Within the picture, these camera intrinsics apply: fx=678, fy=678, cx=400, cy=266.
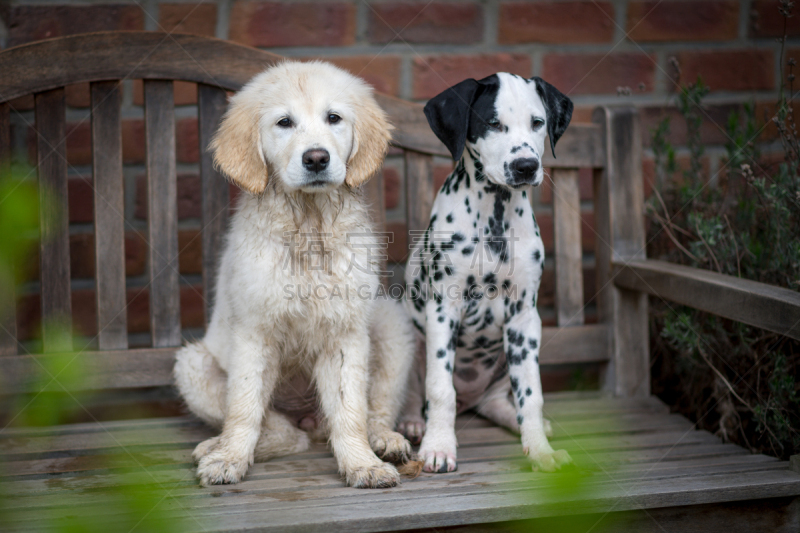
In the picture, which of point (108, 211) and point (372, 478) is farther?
point (108, 211)

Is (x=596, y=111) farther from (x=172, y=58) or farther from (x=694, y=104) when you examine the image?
(x=172, y=58)

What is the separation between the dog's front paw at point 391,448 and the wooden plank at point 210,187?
1016 mm

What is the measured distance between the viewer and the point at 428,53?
3447mm

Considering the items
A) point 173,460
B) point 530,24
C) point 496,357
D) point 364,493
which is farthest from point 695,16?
point 173,460

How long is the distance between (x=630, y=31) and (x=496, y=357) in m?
2.01

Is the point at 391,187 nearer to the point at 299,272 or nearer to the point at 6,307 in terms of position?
the point at 299,272

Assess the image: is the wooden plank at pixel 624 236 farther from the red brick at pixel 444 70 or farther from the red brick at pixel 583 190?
the red brick at pixel 444 70

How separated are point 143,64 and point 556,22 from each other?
2064mm

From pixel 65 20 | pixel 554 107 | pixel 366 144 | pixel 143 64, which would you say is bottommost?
pixel 366 144

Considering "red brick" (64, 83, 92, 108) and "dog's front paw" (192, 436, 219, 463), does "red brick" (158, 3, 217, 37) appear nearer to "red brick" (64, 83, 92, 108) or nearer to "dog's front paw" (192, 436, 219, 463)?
"red brick" (64, 83, 92, 108)

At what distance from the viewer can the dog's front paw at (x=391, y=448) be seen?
2.38m

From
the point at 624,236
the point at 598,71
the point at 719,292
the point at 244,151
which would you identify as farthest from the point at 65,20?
the point at 719,292

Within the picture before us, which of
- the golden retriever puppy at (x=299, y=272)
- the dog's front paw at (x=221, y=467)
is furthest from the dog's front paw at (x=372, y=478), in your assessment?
the dog's front paw at (x=221, y=467)

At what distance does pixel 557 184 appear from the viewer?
10.4 ft
